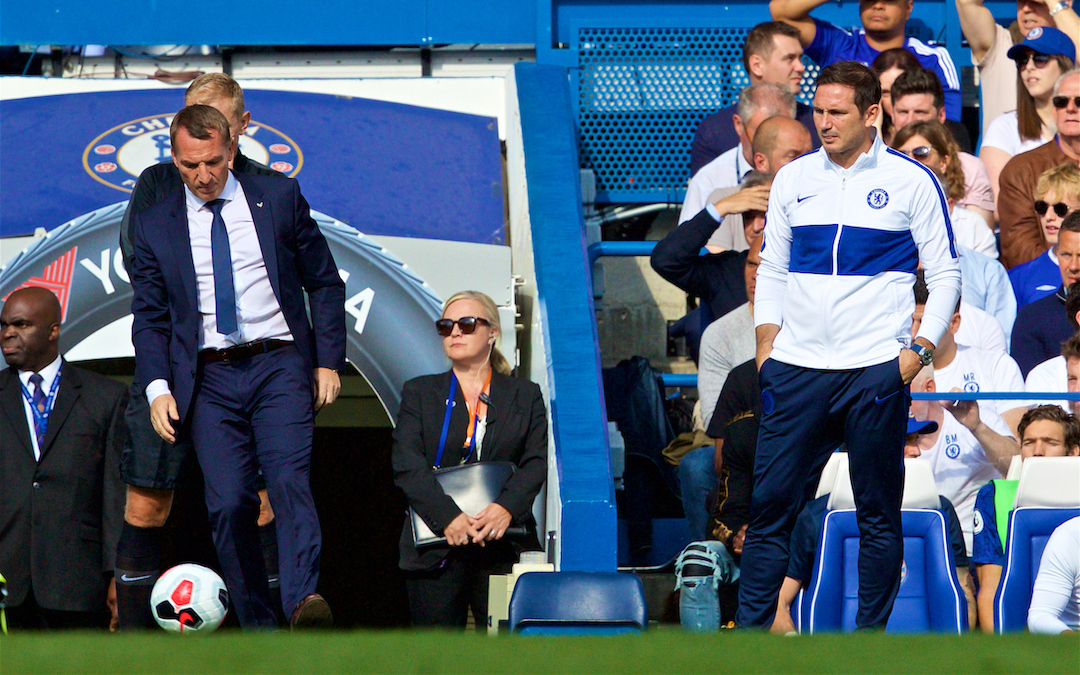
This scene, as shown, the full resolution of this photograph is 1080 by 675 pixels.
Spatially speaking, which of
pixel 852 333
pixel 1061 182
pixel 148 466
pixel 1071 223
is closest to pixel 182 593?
pixel 148 466

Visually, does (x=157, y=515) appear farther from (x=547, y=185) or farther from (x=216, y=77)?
(x=547, y=185)

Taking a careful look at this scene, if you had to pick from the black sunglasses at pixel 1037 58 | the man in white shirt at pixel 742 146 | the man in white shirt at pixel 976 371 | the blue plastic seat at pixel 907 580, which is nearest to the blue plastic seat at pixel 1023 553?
the blue plastic seat at pixel 907 580

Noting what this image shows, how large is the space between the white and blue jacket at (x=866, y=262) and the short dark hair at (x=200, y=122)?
72.7 inches

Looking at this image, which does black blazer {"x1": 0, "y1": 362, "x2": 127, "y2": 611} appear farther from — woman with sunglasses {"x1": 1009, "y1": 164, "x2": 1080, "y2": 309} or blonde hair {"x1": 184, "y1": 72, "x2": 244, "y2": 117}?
woman with sunglasses {"x1": 1009, "y1": 164, "x2": 1080, "y2": 309}

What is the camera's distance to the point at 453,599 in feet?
16.9

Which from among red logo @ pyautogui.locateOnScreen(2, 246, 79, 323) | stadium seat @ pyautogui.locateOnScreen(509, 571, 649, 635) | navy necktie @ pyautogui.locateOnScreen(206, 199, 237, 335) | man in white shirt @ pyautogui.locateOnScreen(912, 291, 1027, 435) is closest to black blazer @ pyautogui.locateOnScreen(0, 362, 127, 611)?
red logo @ pyautogui.locateOnScreen(2, 246, 79, 323)

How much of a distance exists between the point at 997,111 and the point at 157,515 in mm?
5269

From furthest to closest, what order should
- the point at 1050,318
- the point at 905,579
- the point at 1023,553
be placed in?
the point at 1050,318
the point at 905,579
the point at 1023,553

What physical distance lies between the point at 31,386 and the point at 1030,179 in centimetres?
474

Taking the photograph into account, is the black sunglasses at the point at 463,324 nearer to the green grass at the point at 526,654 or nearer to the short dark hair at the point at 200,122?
the short dark hair at the point at 200,122

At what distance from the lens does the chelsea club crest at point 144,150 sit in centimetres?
730

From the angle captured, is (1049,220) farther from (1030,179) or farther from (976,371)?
(976,371)

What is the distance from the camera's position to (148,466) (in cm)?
460

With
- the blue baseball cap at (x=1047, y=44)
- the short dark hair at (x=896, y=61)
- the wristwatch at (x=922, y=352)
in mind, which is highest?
the blue baseball cap at (x=1047, y=44)
